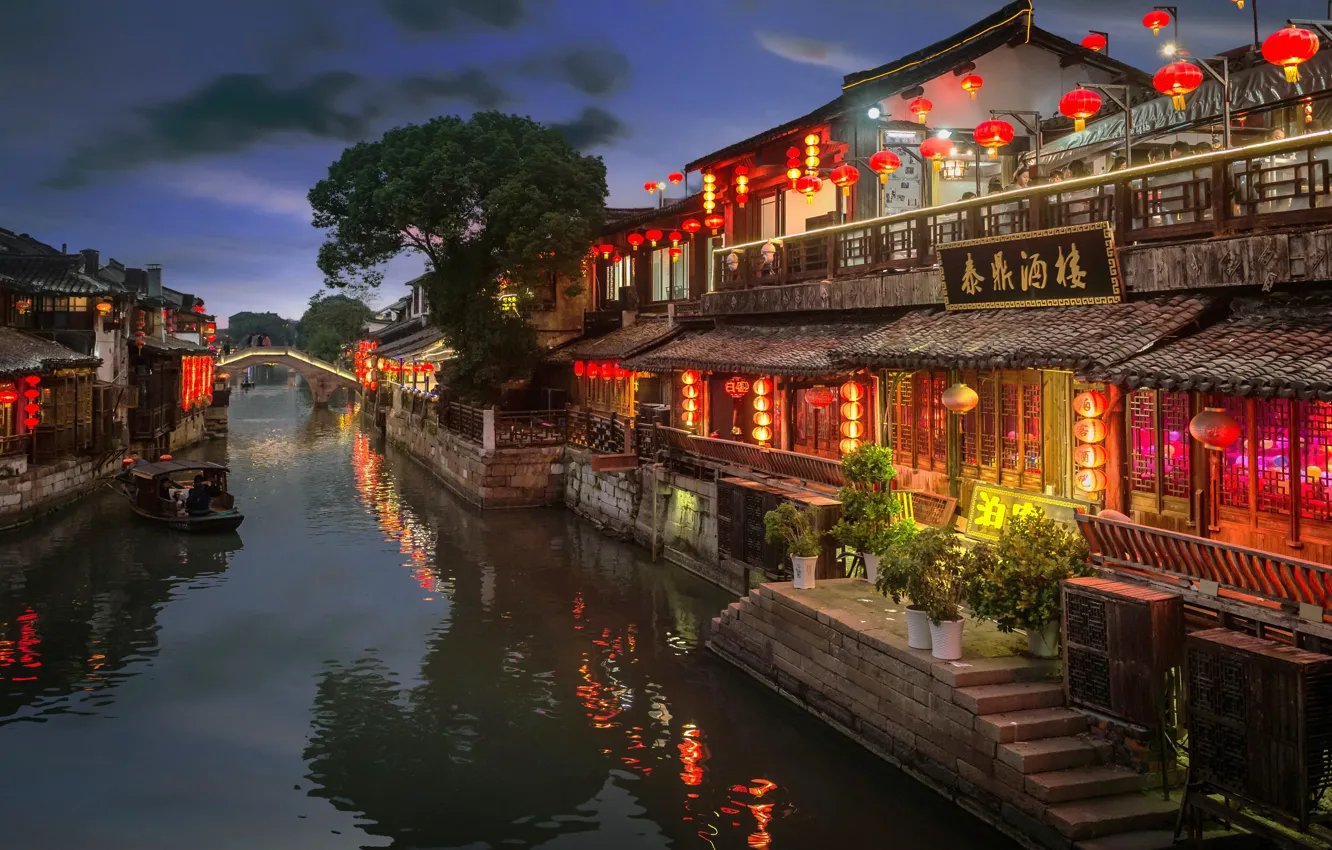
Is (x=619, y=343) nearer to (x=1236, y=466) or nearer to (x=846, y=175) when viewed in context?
(x=846, y=175)

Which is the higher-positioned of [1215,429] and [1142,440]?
[1215,429]

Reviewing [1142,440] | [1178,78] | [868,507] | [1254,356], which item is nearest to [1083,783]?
[1254,356]

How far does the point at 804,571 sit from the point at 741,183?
13993 mm

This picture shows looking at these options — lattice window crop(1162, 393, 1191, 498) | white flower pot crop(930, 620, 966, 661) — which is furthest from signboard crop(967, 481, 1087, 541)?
white flower pot crop(930, 620, 966, 661)

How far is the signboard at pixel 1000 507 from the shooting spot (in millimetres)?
12477

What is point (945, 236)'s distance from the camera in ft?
52.5

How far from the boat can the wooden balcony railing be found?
15.9 metres

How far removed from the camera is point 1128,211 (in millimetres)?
11836

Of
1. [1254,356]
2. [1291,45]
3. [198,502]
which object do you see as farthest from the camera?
[198,502]

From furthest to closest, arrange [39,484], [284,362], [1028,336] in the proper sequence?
[284,362]
[39,484]
[1028,336]

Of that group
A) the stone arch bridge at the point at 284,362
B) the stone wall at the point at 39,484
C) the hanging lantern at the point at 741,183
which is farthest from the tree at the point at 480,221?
the stone arch bridge at the point at 284,362

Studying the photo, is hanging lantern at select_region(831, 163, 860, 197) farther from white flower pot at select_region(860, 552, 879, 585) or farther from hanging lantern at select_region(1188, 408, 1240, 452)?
hanging lantern at select_region(1188, 408, 1240, 452)

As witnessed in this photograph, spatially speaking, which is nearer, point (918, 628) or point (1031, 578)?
point (1031, 578)

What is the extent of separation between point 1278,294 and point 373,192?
28.8m
